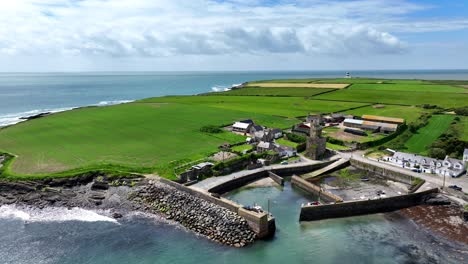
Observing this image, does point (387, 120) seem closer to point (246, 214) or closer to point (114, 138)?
point (246, 214)

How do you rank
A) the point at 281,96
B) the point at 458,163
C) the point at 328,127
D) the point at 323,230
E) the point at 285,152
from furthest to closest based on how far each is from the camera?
the point at 281,96 → the point at 328,127 → the point at 285,152 → the point at 458,163 → the point at 323,230

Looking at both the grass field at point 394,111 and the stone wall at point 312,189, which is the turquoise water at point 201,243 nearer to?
the stone wall at point 312,189

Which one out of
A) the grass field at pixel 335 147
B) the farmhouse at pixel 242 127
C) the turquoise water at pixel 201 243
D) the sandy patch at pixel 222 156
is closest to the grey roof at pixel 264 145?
the sandy patch at pixel 222 156

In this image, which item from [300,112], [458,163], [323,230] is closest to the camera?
[323,230]

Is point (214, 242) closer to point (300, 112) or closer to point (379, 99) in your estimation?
point (300, 112)

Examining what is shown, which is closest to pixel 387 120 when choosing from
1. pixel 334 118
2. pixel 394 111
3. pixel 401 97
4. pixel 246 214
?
pixel 334 118

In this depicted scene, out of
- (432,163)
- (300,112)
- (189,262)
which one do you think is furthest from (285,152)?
(300,112)

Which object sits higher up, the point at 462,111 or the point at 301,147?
the point at 462,111
